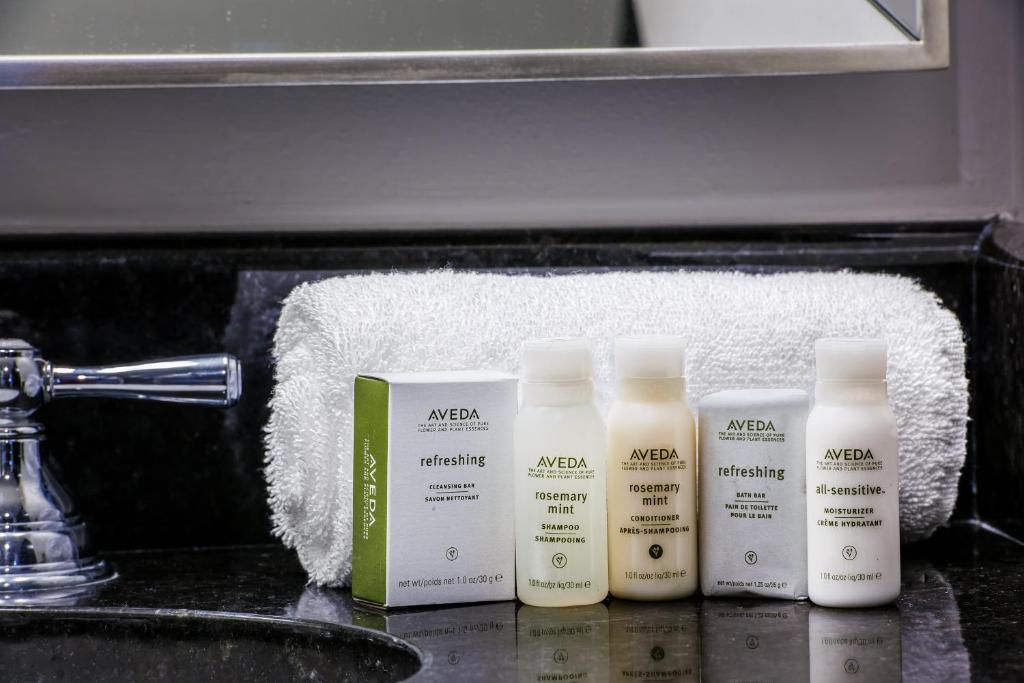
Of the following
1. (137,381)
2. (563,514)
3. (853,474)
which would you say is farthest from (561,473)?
(137,381)

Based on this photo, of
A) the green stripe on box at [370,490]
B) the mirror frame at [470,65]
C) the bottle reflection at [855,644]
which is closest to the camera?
the bottle reflection at [855,644]

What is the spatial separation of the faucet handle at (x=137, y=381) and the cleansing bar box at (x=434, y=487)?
10 centimetres

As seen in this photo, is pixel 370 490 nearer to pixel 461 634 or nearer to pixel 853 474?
pixel 461 634

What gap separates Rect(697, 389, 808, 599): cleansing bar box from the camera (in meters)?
0.58

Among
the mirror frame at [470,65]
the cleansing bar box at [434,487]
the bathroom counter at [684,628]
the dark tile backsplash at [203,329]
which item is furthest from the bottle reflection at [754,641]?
the mirror frame at [470,65]

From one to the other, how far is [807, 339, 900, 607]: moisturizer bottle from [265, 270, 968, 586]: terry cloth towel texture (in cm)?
9

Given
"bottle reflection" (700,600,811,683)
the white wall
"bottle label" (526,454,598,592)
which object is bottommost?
"bottle reflection" (700,600,811,683)

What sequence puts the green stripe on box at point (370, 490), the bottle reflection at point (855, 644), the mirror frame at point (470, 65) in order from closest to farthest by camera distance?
the bottle reflection at point (855, 644) → the green stripe on box at point (370, 490) → the mirror frame at point (470, 65)

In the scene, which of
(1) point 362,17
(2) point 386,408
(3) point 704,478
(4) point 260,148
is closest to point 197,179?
(4) point 260,148

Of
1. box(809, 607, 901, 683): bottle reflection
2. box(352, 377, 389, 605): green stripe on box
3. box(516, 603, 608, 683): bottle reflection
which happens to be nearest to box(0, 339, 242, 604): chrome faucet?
box(352, 377, 389, 605): green stripe on box

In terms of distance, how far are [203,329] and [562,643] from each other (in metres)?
0.32

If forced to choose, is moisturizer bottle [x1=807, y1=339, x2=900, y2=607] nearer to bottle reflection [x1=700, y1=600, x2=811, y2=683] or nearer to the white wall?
bottle reflection [x1=700, y1=600, x2=811, y2=683]

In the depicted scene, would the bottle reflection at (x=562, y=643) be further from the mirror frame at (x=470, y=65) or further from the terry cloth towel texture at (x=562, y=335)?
the mirror frame at (x=470, y=65)

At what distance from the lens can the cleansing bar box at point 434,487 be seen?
568mm
